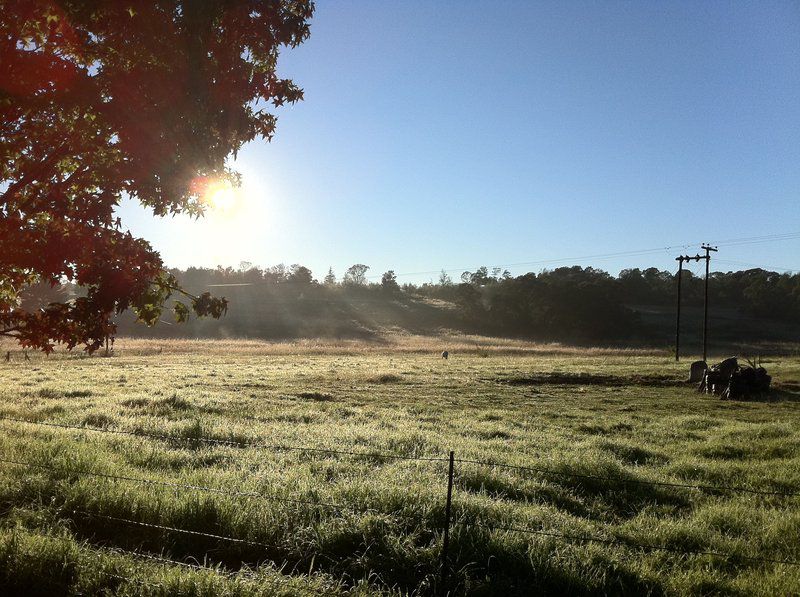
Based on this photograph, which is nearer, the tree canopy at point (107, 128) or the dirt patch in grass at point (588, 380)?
the tree canopy at point (107, 128)

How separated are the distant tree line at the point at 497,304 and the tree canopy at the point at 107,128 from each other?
81.9 m

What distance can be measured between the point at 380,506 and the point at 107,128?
208 inches

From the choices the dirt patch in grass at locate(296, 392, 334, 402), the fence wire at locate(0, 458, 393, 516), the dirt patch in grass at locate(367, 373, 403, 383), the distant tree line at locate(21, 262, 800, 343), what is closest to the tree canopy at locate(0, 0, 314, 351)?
the fence wire at locate(0, 458, 393, 516)

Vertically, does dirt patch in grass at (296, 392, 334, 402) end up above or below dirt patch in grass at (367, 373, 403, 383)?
above

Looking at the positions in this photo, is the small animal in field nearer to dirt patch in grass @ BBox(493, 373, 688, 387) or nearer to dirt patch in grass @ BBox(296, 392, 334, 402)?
dirt patch in grass @ BBox(493, 373, 688, 387)

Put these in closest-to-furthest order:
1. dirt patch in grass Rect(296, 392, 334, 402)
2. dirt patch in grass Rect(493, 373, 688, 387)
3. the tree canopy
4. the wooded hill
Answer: the tree canopy
dirt patch in grass Rect(296, 392, 334, 402)
dirt patch in grass Rect(493, 373, 688, 387)
the wooded hill

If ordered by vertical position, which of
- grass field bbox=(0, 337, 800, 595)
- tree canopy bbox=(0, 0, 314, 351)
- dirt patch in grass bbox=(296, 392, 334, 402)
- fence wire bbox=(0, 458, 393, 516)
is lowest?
dirt patch in grass bbox=(296, 392, 334, 402)

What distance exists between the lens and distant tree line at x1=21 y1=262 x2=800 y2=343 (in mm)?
97938

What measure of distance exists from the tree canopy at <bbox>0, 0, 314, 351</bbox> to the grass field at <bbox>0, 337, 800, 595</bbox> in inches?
89.5

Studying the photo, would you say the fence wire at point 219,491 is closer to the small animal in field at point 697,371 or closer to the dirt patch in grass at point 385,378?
the dirt patch in grass at point 385,378

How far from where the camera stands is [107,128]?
18.8 ft

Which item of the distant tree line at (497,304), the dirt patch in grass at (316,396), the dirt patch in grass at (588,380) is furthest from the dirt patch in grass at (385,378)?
the distant tree line at (497,304)

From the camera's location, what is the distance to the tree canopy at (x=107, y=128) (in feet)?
17.2

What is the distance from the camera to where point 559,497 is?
8.16 m
